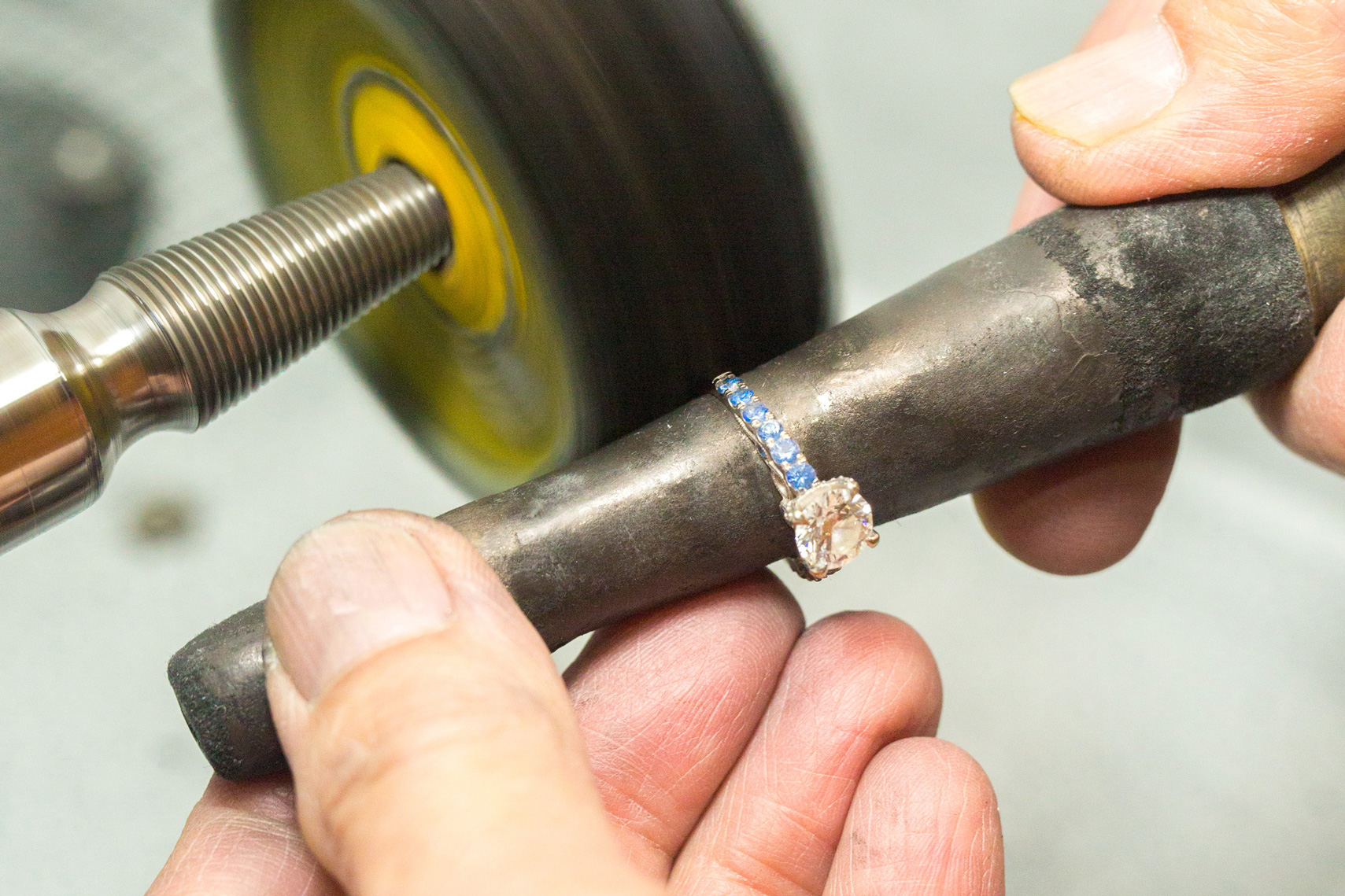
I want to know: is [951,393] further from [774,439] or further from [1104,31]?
[1104,31]

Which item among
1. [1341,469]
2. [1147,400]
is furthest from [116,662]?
[1341,469]

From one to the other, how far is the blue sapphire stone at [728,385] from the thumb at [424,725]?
0.73 feet

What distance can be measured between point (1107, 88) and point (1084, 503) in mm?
371

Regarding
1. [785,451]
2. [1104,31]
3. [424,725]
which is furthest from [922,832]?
[1104,31]

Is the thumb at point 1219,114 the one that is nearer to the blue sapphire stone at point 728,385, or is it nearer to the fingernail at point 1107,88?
the fingernail at point 1107,88

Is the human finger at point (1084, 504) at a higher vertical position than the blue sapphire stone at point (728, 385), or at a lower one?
lower

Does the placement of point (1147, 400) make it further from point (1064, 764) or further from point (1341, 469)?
point (1064, 764)

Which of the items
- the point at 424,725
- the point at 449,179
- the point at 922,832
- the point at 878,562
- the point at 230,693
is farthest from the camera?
the point at 878,562

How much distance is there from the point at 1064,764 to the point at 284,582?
1.00 meters

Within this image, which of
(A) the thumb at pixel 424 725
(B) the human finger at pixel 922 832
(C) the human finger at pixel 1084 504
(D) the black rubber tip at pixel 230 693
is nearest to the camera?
(A) the thumb at pixel 424 725

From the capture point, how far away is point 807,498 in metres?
0.72

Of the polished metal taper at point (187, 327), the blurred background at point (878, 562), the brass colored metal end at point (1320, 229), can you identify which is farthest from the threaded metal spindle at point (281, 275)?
the brass colored metal end at point (1320, 229)

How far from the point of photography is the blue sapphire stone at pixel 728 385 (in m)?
0.77

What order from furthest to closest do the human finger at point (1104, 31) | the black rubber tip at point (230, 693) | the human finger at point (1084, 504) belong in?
the human finger at point (1104, 31), the human finger at point (1084, 504), the black rubber tip at point (230, 693)
